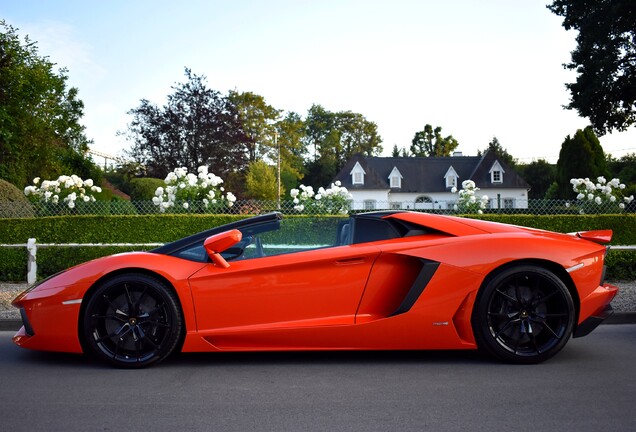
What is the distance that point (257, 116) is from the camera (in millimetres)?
68188

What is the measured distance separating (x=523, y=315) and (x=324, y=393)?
1.72 m

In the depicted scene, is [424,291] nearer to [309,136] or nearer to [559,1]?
[559,1]

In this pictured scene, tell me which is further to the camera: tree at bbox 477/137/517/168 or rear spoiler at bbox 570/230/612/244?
tree at bbox 477/137/517/168

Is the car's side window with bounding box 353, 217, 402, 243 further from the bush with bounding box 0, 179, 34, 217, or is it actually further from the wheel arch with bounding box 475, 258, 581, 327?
the bush with bounding box 0, 179, 34, 217

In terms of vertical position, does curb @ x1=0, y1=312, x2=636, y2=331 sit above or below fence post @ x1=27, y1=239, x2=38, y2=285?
below

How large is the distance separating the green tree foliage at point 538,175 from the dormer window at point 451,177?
13106 mm

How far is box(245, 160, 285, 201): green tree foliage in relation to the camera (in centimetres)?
5559

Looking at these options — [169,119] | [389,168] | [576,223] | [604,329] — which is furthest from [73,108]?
[604,329]

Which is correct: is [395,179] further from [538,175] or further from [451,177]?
[538,175]

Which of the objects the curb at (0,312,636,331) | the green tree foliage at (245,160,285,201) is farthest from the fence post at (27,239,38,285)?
the green tree foliage at (245,160,285,201)

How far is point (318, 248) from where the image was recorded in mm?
5113

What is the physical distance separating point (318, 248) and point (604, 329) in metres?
3.56

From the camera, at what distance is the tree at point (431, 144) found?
103869mm

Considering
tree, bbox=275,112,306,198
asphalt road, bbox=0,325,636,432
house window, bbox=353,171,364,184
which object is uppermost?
tree, bbox=275,112,306,198
